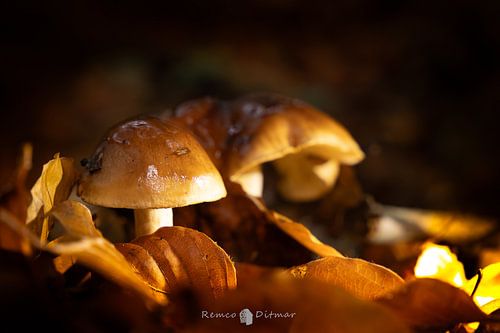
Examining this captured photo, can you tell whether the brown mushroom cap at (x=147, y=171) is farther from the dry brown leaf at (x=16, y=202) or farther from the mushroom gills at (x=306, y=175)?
the mushroom gills at (x=306, y=175)

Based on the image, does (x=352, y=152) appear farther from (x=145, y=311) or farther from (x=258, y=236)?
(x=145, y=311)

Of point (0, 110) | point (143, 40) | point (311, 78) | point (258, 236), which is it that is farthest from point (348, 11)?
point (258, 236)

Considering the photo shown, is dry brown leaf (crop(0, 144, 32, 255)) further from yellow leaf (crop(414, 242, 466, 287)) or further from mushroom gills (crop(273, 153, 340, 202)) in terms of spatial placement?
mushroom gills (crop(273, 153, 340, 202))

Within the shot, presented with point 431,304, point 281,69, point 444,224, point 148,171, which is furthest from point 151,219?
point 281,69

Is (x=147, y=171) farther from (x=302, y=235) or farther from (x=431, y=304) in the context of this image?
(x=431, y=304)

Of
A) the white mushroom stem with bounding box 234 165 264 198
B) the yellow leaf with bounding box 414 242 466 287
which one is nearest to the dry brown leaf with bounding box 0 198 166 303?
the yellow leaf with bounding box 414 242 466 287

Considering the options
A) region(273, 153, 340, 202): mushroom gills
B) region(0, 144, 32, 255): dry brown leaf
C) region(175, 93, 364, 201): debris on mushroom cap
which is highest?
region(0, 144, 32, 255): dry brown leaf
